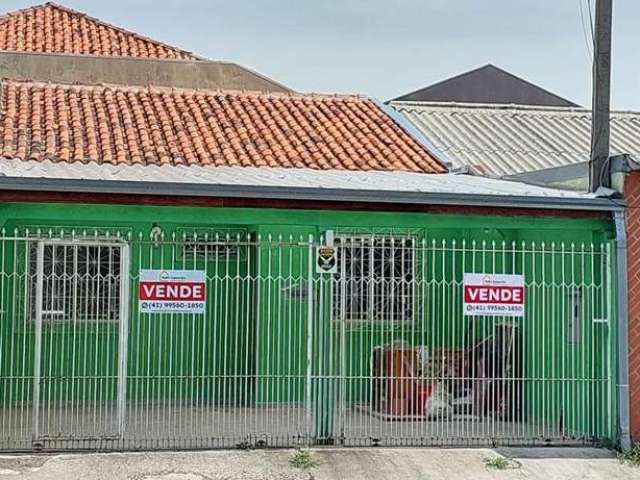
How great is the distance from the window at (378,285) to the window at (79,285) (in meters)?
2.59

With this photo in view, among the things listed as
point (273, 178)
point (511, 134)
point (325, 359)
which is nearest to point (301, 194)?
point (273, 178)

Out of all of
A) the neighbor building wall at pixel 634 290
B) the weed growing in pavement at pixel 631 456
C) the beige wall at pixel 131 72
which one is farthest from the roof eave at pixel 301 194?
the beige wall at pixel 131 72

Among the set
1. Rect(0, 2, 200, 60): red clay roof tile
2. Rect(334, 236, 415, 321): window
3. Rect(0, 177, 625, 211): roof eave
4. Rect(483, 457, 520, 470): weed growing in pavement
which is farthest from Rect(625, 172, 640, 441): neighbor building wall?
Rect(0, 2, 200, 60): red clay roof tile

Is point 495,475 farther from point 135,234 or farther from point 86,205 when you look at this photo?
point 135,234

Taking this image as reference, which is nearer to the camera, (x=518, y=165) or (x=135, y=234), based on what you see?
(x=135, y=234)

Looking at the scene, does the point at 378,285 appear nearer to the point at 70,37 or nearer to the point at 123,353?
the point at 123,353

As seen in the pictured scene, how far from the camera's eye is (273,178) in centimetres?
1064

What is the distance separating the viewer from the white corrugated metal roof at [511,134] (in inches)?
553

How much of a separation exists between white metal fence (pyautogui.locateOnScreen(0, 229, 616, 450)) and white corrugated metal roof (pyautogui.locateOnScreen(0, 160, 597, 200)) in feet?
2.00

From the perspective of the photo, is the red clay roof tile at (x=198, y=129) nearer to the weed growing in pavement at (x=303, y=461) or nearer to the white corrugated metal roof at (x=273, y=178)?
the white corrugated metal roof at (x=273, y=178)

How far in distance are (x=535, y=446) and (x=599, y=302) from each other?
169cm

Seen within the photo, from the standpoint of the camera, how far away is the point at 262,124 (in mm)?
14852

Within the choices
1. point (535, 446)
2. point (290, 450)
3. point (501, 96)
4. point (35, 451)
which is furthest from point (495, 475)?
point (501, 96)

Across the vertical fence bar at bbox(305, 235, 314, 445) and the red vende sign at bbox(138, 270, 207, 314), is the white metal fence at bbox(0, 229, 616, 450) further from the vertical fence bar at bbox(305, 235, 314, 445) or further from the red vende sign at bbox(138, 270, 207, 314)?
the red vende sign at bbox(138, 270, 207, 314)
